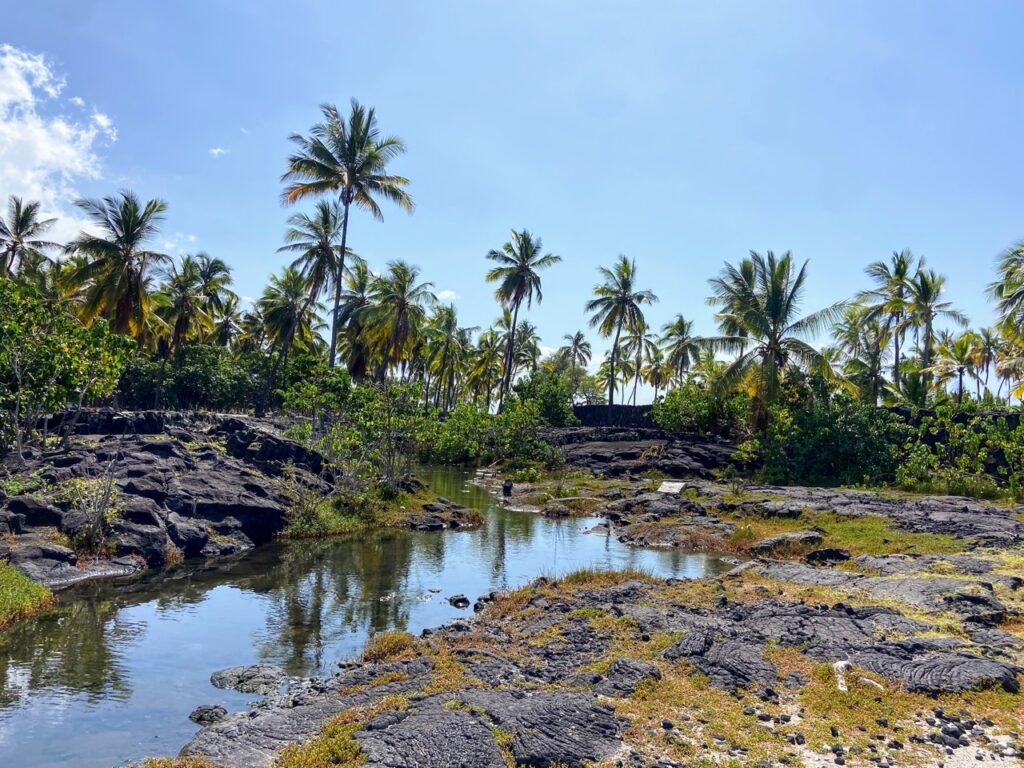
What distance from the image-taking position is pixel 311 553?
859 inches

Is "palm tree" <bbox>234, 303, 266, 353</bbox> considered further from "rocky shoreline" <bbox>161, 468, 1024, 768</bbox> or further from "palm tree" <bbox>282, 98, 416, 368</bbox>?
"rocky shoreline" <bbox>161, 468, 1024, 768</bbox>

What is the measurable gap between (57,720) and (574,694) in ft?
23.7

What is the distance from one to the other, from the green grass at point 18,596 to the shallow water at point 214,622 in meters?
0.36

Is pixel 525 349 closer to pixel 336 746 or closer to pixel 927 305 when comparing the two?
pixel 927 305

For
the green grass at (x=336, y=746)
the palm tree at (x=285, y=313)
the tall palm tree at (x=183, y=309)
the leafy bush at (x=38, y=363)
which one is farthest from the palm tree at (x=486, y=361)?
the green grass at (x=336, y=746)

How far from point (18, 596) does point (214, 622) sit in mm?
3905

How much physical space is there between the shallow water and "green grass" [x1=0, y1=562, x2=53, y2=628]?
0.36 metres

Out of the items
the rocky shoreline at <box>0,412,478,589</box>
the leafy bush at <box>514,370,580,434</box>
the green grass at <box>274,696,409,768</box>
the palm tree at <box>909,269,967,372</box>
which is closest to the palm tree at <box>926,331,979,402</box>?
the palm tree at <box>909,269,967,372</box>

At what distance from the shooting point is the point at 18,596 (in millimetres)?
14172

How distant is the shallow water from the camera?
378 inches

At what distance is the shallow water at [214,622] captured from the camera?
9.61 meters

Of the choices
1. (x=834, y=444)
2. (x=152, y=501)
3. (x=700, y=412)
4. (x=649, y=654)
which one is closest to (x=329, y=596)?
(x=152, y=501)

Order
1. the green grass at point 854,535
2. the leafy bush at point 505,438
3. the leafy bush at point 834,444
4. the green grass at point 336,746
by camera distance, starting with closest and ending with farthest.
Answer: the green grass at point 336,746, the green grass at point 854,535, the leafy bush at point 834,444, the leafy bush at point 505,438

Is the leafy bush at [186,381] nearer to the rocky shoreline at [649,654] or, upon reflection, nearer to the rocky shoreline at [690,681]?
the rocky shoreline at [649,654]
